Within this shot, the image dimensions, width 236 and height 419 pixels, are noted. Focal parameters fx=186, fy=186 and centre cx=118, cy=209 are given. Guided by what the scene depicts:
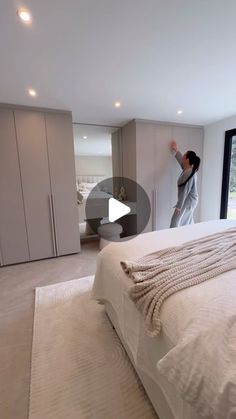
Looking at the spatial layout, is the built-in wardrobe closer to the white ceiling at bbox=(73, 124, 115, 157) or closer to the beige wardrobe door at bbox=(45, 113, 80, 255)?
the beige wardrobe door at bbox=(45, 113, 80, 255)

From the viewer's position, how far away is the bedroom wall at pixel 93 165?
9.82 ft

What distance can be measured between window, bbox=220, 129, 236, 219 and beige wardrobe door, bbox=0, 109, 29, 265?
322cm

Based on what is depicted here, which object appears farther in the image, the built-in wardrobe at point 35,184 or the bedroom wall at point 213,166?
the bedroom wall at point 213,166

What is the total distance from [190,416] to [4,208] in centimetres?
267

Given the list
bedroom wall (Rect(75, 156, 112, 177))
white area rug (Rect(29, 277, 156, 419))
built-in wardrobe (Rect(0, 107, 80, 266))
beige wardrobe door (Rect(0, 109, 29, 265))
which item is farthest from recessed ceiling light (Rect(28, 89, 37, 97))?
white area rug (Rect(29, 277, 156, 419))

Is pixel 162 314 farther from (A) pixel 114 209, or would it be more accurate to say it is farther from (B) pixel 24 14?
(A) pixel 114 209

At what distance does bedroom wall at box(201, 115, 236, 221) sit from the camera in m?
3.15

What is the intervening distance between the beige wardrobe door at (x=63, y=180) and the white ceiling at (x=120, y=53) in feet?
0.97

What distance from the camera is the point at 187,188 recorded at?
271 cm

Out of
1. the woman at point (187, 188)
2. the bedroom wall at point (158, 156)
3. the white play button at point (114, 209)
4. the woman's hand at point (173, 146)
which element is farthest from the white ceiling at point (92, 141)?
the woman at point (187, 188)

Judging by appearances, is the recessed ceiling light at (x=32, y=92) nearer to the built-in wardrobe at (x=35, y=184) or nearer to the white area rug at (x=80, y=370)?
the built-in wardrobe at (x=35, y=184)

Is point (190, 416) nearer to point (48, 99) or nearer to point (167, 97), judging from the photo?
point (167, 97)

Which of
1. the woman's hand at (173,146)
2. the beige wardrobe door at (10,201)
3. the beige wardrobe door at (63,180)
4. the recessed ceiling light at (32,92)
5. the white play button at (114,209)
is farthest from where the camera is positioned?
the woman's hand at (173,146)

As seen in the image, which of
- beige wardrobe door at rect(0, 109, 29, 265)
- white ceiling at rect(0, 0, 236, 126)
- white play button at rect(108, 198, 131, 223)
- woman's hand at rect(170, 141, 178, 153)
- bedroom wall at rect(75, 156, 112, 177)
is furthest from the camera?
woman's hand at rect(170, 141, 178, 153)
